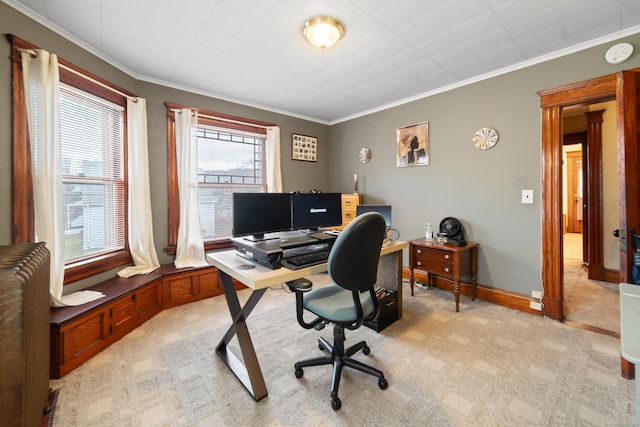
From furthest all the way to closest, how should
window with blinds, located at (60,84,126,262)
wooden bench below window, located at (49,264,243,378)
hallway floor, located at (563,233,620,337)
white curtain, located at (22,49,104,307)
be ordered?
hallway floor, located at (563,233,620,337) < window with blinds, located at (60,84,126,262) < white curtain, located at (22,49,104,307) < wooden bench below window, located at (49,264,243,378)

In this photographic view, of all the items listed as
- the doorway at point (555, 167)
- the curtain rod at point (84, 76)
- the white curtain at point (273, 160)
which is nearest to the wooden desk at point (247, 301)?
the curtain rod at point (84, 76)

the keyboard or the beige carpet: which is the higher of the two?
the keyboard

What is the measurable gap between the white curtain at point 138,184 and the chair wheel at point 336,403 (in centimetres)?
243

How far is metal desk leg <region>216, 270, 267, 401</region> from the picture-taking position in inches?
65.0

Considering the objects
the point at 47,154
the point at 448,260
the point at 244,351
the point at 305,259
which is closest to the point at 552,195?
the point at 448,260

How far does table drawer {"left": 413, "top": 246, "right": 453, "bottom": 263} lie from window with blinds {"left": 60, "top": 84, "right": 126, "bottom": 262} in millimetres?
3343

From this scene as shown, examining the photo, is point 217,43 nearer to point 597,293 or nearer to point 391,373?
point 391,373

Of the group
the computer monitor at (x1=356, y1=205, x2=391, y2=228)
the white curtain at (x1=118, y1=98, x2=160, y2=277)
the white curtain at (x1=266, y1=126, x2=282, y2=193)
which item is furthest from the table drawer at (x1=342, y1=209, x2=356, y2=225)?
the white curtain at (x1=118, y1=98, x2=160, y2=277)

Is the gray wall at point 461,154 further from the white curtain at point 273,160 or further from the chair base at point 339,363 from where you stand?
the chair base at point 339,363

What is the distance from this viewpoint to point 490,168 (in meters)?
2.98

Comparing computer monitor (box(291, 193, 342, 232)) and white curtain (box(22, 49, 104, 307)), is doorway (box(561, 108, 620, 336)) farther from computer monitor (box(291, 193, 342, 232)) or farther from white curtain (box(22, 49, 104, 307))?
white curtain (box(22, 49, 104, 307))

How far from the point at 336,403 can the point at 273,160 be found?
3275 millimetres

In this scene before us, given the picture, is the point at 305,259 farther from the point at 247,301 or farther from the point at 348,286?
the point at 247,301

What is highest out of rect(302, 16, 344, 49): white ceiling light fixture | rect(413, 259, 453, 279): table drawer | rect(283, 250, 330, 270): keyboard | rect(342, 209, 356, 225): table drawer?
rect(302, 16, 344, 49): white ceiling light fixture
